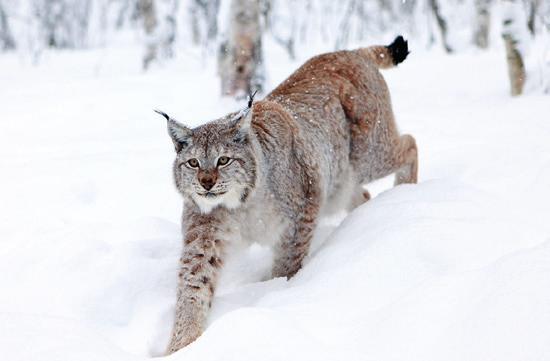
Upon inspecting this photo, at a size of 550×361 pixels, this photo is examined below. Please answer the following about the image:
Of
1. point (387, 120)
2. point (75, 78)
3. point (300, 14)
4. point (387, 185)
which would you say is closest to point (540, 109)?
point (387, 185)

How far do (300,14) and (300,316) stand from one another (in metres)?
19.6

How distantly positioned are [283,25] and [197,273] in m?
16.9

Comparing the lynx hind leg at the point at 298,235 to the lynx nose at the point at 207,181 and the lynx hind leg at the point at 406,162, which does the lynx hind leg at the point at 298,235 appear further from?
the lynx hind leg at the point at 406,162

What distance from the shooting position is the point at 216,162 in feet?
11.4

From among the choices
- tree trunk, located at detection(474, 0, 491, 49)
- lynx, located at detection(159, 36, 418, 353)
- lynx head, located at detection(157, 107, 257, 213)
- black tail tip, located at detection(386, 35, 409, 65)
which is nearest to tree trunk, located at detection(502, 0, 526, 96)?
black tail tip, located at detection(386, 35, 409, 65)

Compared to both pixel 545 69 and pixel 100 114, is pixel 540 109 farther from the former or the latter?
pixel 100 114

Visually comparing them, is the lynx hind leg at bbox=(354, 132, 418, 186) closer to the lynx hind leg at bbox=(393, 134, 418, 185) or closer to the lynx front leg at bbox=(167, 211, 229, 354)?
the lynx hind leg at bbox=(393, 134, 418, 185)

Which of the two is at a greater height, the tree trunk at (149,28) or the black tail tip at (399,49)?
the black tail tip at (399,49)

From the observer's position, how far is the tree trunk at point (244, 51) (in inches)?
314

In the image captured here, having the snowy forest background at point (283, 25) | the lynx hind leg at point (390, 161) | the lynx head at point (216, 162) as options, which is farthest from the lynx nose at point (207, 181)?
the snowy forest background at point (283, 25)

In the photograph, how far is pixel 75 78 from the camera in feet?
40.7

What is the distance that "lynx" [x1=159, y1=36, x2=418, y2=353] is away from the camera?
3451 millimetres

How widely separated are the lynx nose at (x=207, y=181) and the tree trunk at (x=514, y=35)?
4.83 m

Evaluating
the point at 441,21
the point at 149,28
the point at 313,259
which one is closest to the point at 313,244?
the point at 313,259
